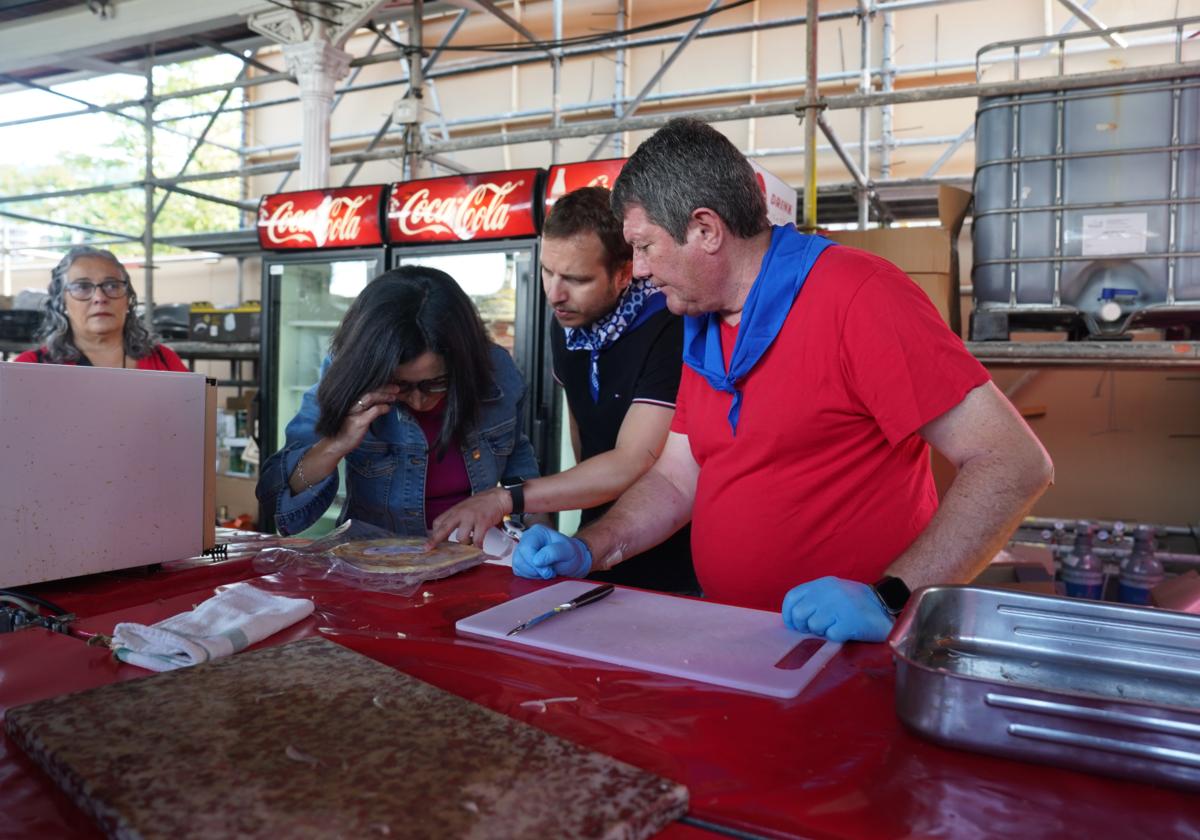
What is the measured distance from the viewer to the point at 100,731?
0.79 meters

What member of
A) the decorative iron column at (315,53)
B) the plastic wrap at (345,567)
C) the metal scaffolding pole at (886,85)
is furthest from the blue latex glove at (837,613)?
the metal scaffolding pole at (886,85)

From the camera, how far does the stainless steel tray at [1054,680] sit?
0.74 meters

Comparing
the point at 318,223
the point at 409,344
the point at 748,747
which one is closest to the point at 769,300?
the point at 409,344

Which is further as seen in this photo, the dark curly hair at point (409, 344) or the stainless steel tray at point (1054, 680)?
the dark curly hair at point (409, 344)

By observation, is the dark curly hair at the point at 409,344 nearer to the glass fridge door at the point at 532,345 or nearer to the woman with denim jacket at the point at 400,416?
the woman with denim jacket at the point at 400,416

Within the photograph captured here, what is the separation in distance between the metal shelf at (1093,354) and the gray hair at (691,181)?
1864 mm

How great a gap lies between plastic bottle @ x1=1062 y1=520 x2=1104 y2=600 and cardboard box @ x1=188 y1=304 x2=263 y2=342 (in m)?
5.02

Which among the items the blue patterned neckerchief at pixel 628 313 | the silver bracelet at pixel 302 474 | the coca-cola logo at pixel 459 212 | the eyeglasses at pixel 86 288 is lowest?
the silver bracelet at pixel 302 474

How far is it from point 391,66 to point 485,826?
9485mm

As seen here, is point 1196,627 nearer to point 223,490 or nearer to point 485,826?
point 485,826

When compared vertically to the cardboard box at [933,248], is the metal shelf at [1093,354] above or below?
below

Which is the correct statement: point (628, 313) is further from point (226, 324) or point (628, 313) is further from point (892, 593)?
point (226, 324)

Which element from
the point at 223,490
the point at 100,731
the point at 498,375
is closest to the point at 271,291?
the point at 223,490

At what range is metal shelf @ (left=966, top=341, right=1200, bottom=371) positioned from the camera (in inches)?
114
